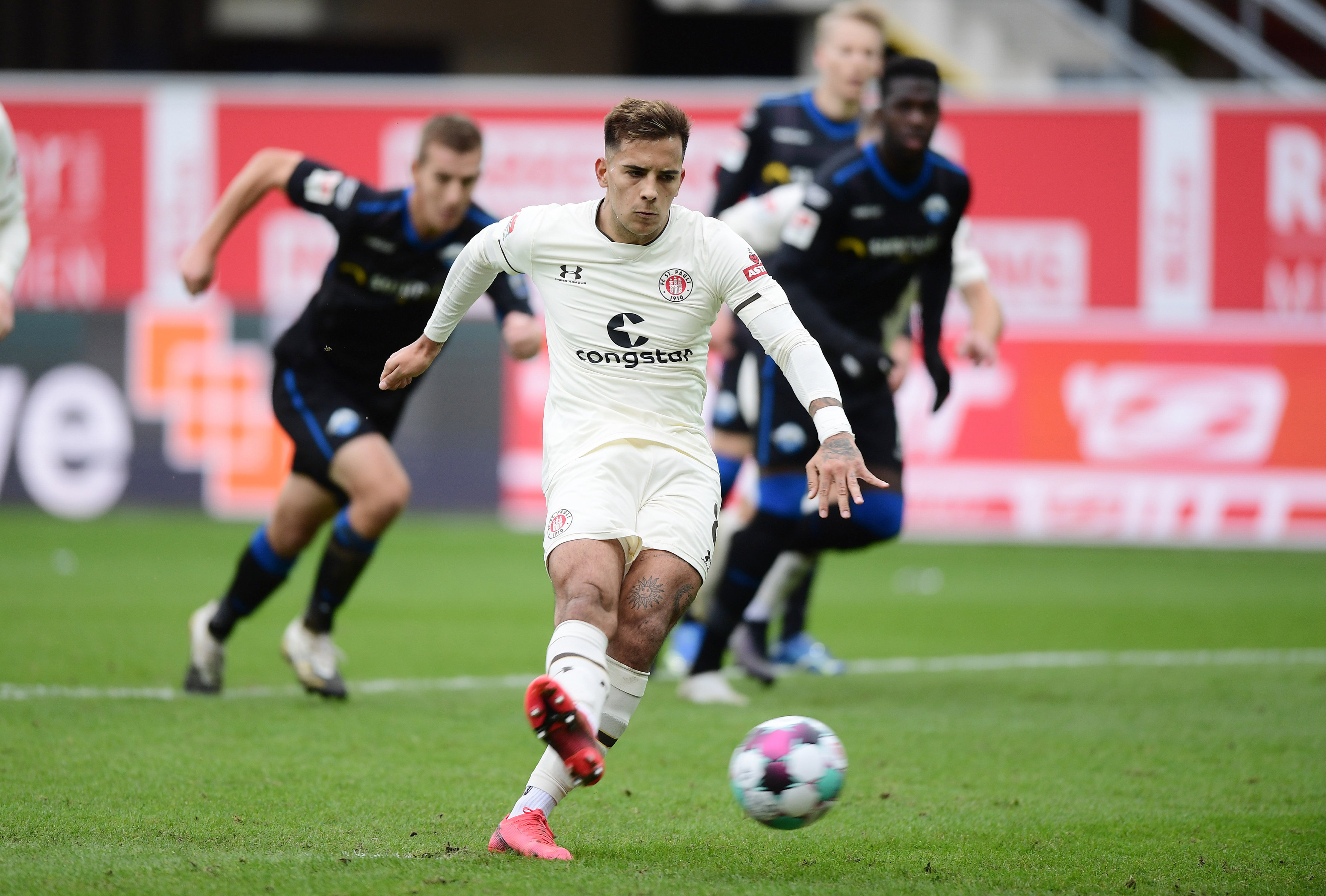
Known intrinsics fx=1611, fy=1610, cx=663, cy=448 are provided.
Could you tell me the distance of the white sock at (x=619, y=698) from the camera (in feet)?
14.1

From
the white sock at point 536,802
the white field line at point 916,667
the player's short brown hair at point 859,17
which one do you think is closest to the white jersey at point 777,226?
the player's short brown hair at point 859,17

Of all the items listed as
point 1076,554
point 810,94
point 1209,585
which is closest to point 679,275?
point 810,94

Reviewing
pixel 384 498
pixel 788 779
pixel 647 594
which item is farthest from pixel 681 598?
pixel 384 498

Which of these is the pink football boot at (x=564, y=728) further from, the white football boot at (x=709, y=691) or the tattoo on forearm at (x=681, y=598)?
the white football boot at (x=709, y=691)

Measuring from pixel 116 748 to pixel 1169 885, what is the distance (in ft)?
11.0

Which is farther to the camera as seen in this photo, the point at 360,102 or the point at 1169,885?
the point at 360,102

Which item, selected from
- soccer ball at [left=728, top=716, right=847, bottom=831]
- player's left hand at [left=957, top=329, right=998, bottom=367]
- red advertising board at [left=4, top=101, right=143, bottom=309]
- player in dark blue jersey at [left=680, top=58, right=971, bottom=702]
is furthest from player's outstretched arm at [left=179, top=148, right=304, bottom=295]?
red advertising board at [left=4, top=101, right=143, bottom=309]

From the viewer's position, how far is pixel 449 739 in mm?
5766

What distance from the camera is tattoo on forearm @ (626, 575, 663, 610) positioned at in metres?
4.22

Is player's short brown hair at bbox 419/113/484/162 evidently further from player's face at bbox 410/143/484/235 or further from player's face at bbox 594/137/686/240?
player's face at bbox 594/137/686/240

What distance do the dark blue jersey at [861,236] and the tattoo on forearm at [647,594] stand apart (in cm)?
245

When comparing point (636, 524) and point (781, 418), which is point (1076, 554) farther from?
point (636, 524)

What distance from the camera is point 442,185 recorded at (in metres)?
6.22

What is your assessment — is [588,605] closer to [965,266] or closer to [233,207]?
[233,207]
